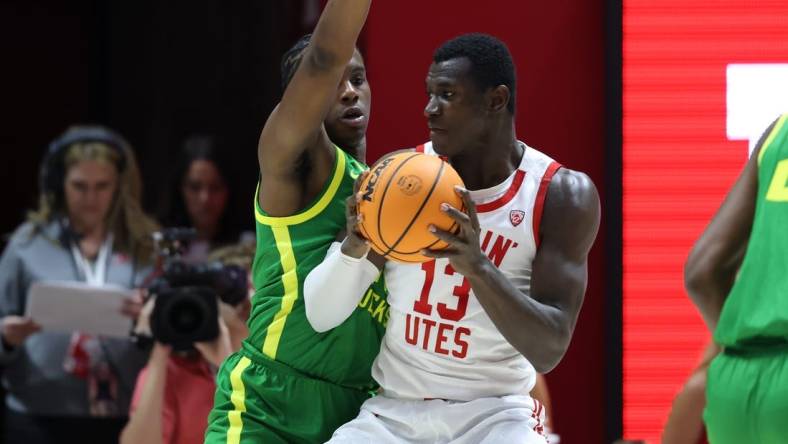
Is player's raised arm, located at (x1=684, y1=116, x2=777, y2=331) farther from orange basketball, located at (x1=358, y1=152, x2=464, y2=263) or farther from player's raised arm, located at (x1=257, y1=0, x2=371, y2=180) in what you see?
player's raised arm, located at (x1=257, y1=0, x2=371, y2=180)

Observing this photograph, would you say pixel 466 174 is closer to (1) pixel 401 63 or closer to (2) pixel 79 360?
(1) pixel 401 63

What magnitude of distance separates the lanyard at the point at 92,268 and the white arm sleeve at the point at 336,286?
2831 millimetres

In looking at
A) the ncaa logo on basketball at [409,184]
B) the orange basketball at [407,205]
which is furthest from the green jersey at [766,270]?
the ncaa logo on basketball at [409,184]

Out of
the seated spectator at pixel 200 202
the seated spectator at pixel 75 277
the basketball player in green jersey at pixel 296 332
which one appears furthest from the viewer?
the seated spectator at pixel 200 202

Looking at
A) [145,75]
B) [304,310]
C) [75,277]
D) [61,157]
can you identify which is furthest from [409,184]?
[145,75]

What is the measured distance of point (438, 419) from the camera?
366cm

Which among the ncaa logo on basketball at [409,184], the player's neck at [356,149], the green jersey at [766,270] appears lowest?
the green jersey at [766,270]

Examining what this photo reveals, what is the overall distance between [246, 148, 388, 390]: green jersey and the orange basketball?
1.58 ft

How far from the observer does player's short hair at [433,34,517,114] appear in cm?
377

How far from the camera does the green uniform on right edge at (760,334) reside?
316 cm

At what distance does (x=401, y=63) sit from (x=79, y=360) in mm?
2190

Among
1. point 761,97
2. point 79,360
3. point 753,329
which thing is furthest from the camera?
point 79,360

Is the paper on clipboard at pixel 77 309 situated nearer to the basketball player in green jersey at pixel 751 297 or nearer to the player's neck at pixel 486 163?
the player's neck at pixel 486 163

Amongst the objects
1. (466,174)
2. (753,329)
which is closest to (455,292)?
(466,174)
